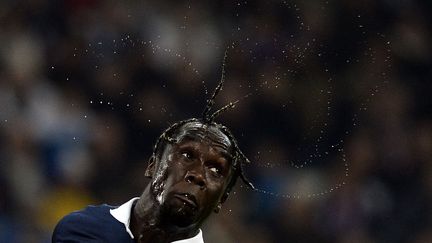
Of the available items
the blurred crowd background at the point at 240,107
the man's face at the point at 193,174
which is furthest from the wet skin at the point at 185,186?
the blurred crowd background at the point at 240,107

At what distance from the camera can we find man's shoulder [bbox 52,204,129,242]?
219cm

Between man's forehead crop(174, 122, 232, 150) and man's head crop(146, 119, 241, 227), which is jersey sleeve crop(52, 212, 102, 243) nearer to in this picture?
man's head crop(146, 119, 241, 227)

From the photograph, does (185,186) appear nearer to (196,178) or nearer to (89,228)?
(196,178)

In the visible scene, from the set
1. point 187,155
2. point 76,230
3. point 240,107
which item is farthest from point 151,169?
point 240,107

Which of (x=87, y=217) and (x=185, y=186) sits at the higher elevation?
(x=185, y=186)

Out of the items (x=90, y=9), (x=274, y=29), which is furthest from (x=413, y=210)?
(x=90, y=9)

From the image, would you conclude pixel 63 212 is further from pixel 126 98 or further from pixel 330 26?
pixel 330 26

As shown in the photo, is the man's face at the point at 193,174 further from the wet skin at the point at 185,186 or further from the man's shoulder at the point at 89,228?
the man's shoulder at the point at 89,228

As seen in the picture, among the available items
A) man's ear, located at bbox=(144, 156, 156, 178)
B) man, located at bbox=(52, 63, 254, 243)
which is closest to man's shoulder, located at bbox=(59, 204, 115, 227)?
man, located at bbox=(52, 63, 254, 243)

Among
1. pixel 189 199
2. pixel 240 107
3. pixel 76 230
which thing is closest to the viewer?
pixel 189 199

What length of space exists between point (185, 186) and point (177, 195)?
26 mm

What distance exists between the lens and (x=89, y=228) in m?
2.22

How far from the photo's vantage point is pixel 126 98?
4.18 metres

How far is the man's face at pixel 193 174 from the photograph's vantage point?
2.13 metres
